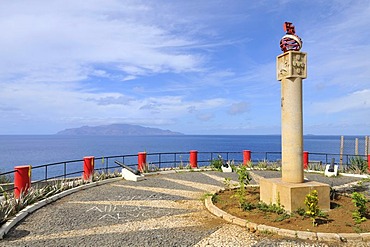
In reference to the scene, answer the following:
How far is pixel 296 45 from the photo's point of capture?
28.8 feet

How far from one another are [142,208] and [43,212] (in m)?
2.83

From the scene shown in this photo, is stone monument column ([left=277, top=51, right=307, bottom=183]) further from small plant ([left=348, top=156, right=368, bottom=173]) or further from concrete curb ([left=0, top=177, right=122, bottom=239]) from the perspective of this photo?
small plant ([left=348, top=156, right=368, bottom=173])

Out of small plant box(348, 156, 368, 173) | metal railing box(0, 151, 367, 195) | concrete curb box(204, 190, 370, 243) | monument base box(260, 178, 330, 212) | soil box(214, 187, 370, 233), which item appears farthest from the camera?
small plant box(348, 156, 368, 173)

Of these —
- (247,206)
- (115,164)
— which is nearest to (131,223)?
(247,206)

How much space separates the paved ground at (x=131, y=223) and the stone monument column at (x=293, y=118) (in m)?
2.59

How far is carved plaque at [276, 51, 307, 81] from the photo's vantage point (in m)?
8.38

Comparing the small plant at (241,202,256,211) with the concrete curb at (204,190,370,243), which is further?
the small plant at (241,202,256,211)

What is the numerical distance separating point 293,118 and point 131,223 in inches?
210

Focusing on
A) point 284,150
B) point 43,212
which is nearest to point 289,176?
point 284,150

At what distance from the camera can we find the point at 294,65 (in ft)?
27.6

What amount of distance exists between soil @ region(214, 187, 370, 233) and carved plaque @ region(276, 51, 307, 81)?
12.7 ft

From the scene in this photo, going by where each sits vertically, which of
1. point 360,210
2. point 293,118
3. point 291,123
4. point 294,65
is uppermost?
point 294,65

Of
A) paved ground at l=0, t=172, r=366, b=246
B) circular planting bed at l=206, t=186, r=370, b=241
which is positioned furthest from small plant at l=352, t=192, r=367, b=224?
paved ground at l=0, t=172, r=366, b=246

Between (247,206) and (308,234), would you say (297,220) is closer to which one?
(308,234)
